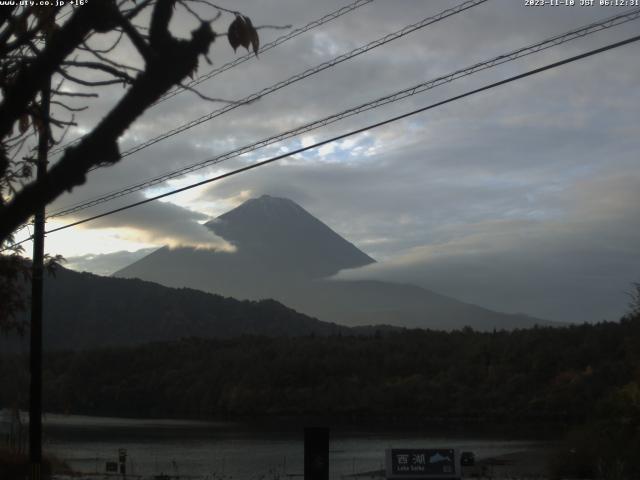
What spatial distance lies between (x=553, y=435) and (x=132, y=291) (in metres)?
104

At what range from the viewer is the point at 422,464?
13.8 m

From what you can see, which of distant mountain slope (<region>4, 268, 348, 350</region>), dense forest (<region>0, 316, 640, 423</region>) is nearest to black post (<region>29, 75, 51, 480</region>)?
dense forest (<region>0, 316, 640, 423</region>)

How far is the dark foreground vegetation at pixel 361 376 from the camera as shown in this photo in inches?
3314

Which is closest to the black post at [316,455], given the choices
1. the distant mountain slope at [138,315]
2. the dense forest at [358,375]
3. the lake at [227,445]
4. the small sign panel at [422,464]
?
the small sign panel at [422,464]

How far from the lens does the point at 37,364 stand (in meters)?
16.4

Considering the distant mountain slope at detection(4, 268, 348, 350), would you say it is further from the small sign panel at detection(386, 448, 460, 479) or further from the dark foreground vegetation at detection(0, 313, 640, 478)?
the small sign panel at detection(386, 448, 460, 479)

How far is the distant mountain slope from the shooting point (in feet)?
458

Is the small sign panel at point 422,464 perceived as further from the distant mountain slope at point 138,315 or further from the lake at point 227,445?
the distant mountain slope at point 138,315

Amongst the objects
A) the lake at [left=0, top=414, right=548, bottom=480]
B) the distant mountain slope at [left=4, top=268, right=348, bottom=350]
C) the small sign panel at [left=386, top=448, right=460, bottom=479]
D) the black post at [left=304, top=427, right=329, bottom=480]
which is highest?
the distant mountain slope at [left=4, top=268, right=348, bottom=350]

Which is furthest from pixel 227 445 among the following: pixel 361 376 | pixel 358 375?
pixel 358 375

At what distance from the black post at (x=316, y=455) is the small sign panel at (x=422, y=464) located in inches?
75.4

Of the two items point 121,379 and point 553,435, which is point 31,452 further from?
point 121,379

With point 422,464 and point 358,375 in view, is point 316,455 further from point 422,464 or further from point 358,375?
point 358,375

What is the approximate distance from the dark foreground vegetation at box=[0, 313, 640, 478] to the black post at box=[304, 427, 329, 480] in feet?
198
